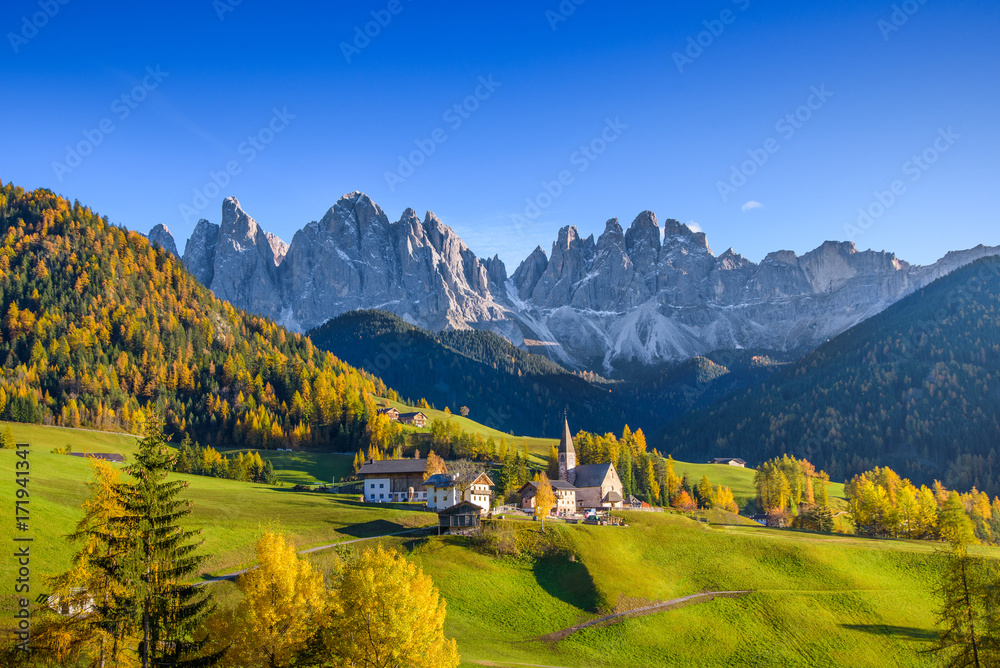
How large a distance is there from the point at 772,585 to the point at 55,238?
641 feet

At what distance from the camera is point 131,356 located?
542ft

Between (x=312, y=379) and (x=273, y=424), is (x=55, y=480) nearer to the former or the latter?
(x=273, y=424)

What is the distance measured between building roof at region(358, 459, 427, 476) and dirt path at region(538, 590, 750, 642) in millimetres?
51752

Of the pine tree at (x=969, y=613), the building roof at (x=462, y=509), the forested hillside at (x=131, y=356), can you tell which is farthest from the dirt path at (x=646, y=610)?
the forested hillside at (x=131, y=356)

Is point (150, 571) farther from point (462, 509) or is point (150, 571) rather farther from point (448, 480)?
point (448, 480)

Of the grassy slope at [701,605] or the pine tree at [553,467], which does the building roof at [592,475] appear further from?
the grassy slope at [701,605]

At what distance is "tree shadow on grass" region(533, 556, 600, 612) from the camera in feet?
222

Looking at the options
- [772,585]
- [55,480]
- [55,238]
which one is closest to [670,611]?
[772,585]

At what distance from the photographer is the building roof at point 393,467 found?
11106 cm

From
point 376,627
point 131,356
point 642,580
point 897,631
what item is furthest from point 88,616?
point 131,356

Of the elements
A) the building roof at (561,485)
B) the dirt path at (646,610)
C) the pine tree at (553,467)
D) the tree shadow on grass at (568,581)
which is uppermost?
the pine tree at (553,467)

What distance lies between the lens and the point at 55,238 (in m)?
189

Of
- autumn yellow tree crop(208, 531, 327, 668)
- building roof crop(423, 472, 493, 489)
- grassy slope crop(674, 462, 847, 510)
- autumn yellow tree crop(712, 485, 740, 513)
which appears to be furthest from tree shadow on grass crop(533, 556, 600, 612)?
grassy slope crop(674, 462, 847, 510)

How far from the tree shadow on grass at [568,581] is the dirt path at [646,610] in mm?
2257
